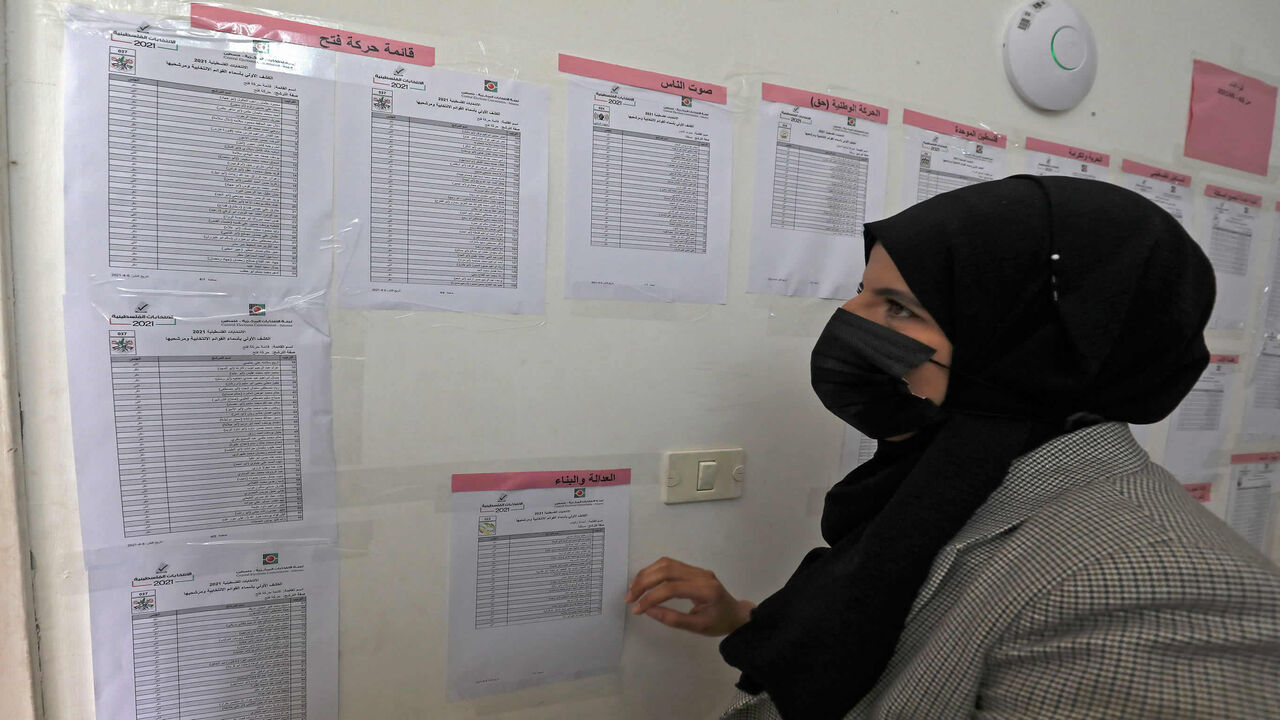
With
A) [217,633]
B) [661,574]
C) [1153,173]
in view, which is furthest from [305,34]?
[1153,173]

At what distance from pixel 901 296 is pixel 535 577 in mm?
677

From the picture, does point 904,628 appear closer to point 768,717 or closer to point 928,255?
point 768,717

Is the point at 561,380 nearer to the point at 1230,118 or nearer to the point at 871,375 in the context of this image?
the point at 871,375

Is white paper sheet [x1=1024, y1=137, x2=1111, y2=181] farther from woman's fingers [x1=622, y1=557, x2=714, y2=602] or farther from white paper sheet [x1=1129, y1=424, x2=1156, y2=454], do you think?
woman's fingers [x1=622, y1=557, x2=714, y2=602]

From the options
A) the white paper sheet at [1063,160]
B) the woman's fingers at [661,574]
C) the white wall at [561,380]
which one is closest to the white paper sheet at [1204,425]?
the white paper sheet at [1063,160]

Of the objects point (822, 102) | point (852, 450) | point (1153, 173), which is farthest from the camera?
point (1153, 173)

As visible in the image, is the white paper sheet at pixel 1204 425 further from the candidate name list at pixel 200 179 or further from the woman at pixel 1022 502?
the candidate name list at pixel 200 179

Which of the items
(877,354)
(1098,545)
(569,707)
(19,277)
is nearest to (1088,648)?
(1098,545)

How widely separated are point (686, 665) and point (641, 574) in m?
0.23

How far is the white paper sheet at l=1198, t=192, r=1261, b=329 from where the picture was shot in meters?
1.48

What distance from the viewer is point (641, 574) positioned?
0.99 metres

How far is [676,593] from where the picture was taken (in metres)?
0.97

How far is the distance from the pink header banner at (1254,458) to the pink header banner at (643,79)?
167cm

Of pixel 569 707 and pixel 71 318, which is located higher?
pixel 71 318
